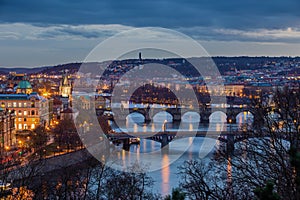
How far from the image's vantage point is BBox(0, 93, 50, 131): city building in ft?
52.7

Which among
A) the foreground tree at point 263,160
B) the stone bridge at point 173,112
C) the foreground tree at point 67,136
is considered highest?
the foreground tree at point 263,160

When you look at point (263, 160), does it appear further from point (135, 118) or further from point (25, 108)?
point (135, 118)

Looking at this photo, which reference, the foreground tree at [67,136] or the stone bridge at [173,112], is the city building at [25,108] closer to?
the foreground tree at [67,136]

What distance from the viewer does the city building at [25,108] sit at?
16.1 metres

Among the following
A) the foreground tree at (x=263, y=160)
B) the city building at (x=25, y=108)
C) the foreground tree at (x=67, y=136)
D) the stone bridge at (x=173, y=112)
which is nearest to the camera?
the foreground tree at (x=263, y=160)

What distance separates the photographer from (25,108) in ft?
53.4

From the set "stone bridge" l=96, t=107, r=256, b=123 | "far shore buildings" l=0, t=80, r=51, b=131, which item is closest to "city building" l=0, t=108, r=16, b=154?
"far shore buildings" l=0, t=80, r=51, b=131

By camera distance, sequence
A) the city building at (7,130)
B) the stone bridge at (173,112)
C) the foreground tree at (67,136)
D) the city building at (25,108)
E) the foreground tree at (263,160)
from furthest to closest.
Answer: the stone bridge at (173,112)
the city building at (25,108)
the foreground tree at (67,136)
the city building at (7,130)
the foreground tree at (263,160)

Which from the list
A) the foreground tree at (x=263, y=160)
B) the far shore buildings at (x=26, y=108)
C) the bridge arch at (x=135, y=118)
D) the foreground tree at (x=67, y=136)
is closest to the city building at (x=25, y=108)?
the far shore buildings at (x=26, y=108)

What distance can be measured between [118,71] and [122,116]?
36.5 feet

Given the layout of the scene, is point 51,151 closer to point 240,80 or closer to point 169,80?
point 169,80

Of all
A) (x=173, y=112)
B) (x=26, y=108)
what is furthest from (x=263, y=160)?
(x=173, y=112)

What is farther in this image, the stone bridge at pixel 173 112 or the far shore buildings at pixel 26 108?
the stone bridge at pixel 173 112

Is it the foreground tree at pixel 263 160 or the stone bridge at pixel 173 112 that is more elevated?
the foreground tree at pixel 263 160
